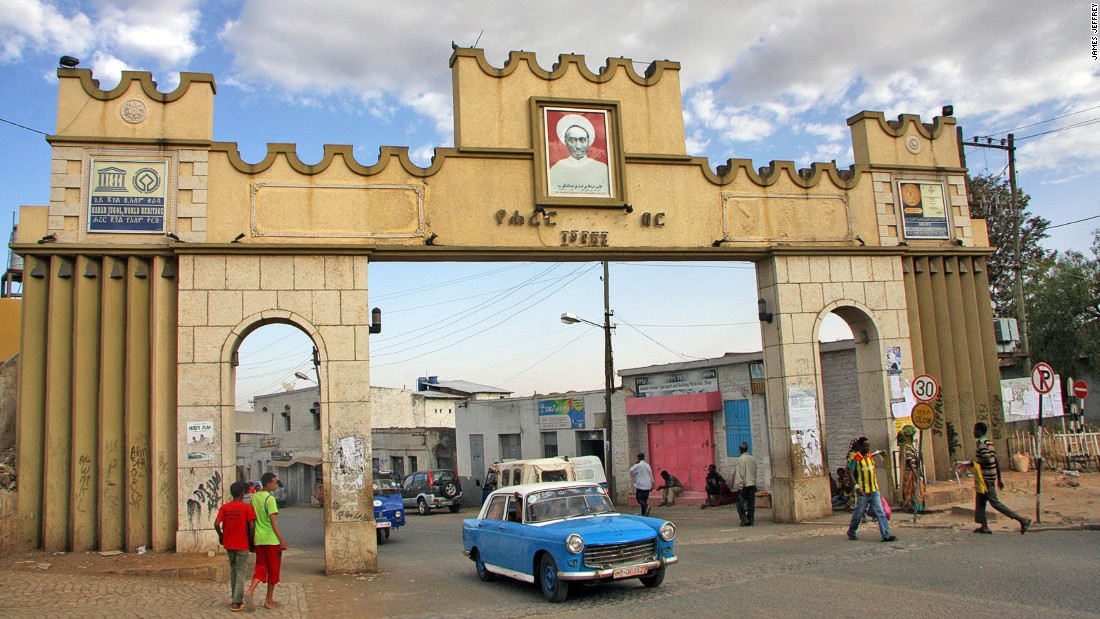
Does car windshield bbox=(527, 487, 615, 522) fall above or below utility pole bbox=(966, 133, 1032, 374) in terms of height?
below

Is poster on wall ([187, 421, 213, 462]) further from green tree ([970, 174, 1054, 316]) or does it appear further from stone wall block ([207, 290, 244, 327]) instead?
green tree ([970, 174, 1054, 316])

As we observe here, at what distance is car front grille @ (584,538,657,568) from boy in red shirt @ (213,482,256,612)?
3.99 m

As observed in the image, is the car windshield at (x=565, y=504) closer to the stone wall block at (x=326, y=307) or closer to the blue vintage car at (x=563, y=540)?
the blue vintage car at (x=563, y=540)

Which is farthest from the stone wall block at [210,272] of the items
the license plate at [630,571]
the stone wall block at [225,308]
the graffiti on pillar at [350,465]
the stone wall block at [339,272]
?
the license plate at [630,571]

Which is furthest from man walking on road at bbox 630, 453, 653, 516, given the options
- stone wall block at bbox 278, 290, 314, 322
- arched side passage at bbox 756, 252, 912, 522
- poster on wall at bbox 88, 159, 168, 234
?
poster on wall at bbox 88, 159, 168, 234

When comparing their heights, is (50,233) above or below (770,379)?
above

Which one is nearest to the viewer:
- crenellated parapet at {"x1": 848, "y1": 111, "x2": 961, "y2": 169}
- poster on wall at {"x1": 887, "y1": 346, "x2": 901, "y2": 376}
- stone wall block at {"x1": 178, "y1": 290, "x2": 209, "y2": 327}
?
stone wall block at {"x1": 178, "y1": 290, "x2": 209, "y2": 327}

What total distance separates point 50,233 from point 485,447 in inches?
1092

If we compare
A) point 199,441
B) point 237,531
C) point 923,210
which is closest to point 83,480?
point 199,441

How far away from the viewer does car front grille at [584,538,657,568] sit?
9.98 metres

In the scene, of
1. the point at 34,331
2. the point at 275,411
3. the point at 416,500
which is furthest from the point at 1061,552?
the point at 275,411

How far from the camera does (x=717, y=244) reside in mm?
16516

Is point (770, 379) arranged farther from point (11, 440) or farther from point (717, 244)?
point (11, 440)

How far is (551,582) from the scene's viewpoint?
10.4 meters
